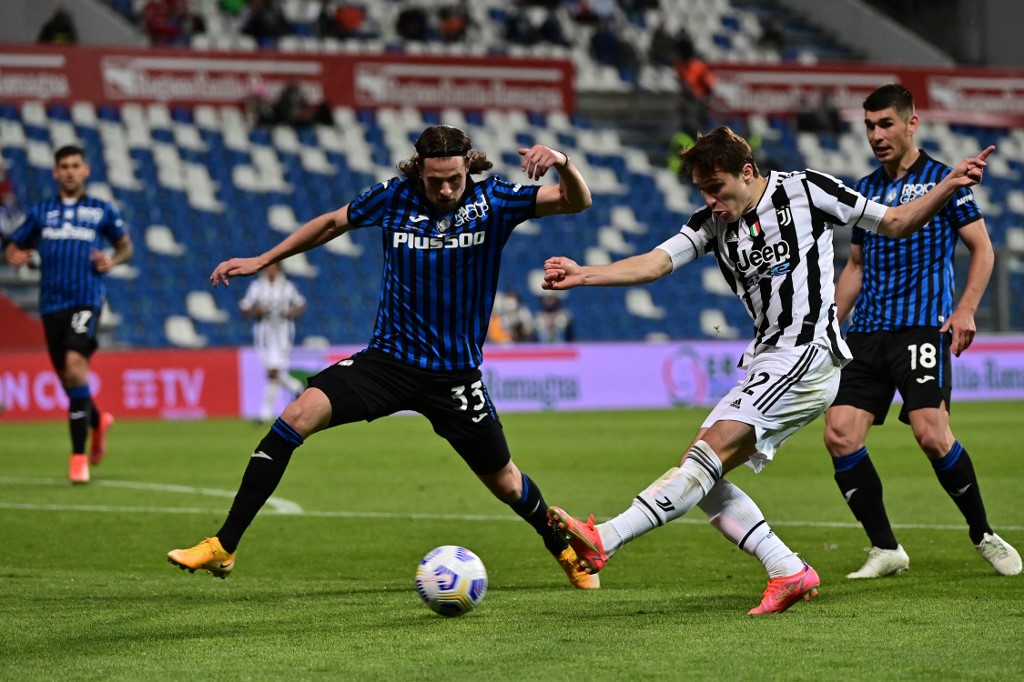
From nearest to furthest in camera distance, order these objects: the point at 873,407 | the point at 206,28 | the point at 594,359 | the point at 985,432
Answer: the point at 873,407 → the point at 985,432 → the point at 594,359 → the point at 206,28

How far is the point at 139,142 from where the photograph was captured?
2684 cm

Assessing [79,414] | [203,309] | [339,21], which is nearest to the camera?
[79,414]

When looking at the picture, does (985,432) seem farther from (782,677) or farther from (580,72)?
(580,72)

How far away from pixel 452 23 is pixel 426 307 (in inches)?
979

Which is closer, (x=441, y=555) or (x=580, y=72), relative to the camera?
(x=441, y=555)

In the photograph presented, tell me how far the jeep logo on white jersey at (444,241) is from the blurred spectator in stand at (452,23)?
24.7 metres

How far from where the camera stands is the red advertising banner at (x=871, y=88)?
32.4 meters

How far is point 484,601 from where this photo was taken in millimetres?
6508

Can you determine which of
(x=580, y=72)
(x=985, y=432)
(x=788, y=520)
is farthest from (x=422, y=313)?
(x=580, y=72)

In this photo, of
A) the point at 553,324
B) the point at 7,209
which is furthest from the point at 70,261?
the point at 553,324

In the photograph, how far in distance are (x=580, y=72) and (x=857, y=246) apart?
992 inches

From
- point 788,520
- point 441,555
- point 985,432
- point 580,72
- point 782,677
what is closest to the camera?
point 782,677

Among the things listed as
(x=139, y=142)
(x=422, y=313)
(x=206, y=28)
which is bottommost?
(x=422, y=313)

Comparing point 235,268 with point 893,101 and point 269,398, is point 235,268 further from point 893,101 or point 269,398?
point 269,398
